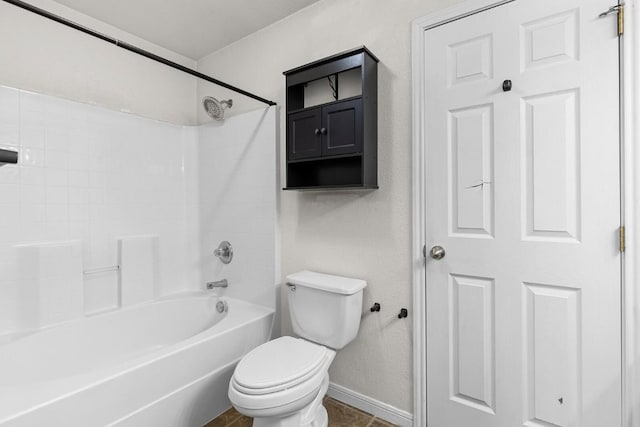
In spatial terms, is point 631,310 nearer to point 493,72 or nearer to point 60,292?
point 493,72

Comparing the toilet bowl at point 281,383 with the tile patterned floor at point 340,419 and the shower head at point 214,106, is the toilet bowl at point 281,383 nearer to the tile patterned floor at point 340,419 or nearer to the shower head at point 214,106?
the tile patterned floor at point 340,419

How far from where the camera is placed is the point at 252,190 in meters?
2.29

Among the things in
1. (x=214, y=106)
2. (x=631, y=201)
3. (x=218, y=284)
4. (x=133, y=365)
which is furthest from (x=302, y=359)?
(x=214, y=106)

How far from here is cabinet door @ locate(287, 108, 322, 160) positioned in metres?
1.79

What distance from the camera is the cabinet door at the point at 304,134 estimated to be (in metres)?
1.79

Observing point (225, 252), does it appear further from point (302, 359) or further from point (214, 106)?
point (302, 359)

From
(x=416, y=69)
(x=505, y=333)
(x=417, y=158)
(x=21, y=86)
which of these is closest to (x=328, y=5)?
(x=416, y=69)

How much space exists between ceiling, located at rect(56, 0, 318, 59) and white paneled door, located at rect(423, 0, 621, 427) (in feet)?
3.72

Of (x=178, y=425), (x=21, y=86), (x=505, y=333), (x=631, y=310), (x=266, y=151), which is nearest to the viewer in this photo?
(x=631, y=310)

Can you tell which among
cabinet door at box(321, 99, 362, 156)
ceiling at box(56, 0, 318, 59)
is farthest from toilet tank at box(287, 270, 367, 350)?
ceiling at box(56, 0, 318, 59)

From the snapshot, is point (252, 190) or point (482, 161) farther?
point (252, 190)

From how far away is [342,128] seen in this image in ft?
5.58

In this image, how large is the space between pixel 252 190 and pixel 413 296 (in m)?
1.29

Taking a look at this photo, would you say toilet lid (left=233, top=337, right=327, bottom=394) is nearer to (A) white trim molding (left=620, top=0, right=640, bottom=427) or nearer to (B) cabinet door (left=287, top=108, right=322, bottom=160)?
(B) cabinet door (left=287, top=108, right=322, bottom=160)
